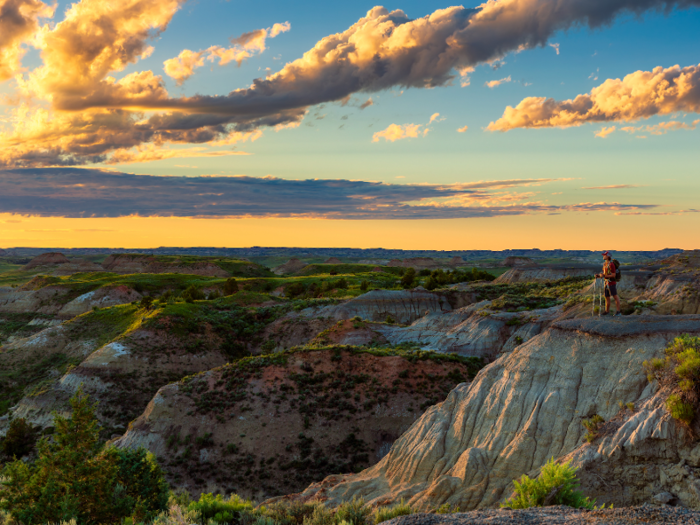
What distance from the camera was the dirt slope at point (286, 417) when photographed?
107 feet

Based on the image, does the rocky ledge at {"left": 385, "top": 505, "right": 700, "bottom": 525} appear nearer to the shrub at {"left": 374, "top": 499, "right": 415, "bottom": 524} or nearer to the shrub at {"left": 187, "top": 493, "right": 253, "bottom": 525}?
the shrub at {"left": 374, "top": 499, "right": 415, "bottom": 524}

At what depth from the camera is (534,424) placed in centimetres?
1978

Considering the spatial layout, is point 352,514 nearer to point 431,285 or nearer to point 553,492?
point 553,492

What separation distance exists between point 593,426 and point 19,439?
146 feet

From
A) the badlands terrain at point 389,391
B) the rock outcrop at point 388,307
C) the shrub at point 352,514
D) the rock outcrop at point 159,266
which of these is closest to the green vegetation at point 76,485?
the shrub at point 352,514

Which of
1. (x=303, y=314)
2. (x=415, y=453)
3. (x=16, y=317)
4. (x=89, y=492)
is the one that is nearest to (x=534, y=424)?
(x=415, y=453)

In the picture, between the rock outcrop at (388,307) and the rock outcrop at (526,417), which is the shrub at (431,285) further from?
the rock outcrop at (526,417)

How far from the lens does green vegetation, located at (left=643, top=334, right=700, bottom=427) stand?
14.3 m

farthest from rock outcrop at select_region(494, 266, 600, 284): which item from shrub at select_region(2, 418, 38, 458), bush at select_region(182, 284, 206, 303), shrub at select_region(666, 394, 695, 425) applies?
shrub at select_region(666, 394, 695, 425)

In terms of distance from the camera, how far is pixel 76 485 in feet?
52.1

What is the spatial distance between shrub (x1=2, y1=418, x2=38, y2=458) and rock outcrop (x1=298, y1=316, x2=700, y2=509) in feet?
97.8

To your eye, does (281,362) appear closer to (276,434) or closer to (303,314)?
(276,434)

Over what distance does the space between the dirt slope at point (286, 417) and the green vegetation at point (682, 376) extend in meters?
22.0

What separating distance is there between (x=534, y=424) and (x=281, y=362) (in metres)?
27.8
